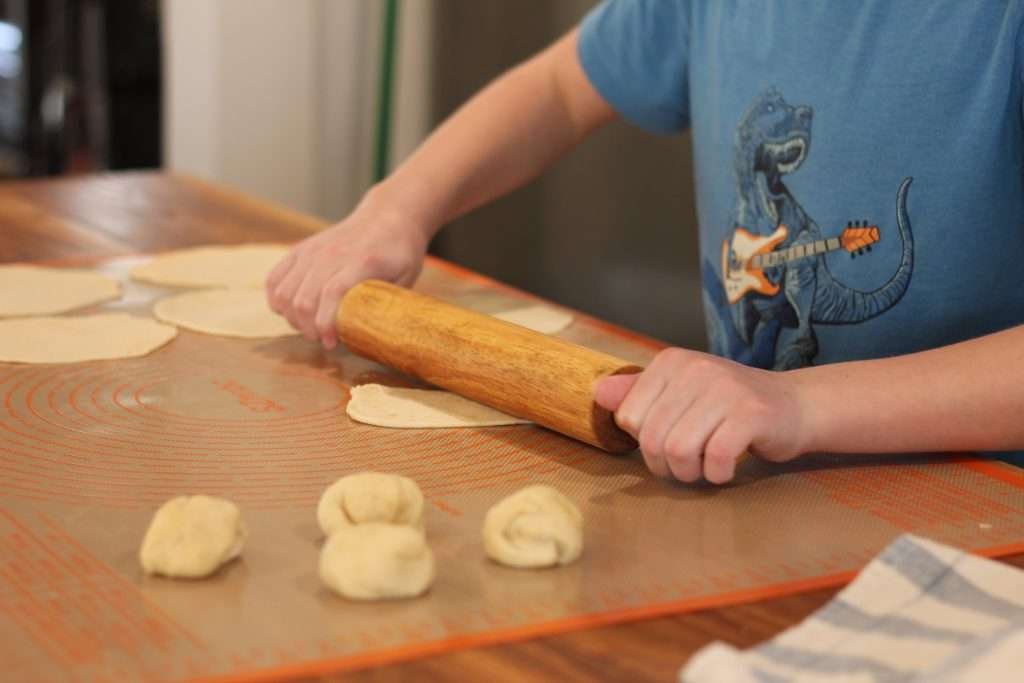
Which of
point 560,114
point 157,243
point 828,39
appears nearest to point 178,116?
point 157,243

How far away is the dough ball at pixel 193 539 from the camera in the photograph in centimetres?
81

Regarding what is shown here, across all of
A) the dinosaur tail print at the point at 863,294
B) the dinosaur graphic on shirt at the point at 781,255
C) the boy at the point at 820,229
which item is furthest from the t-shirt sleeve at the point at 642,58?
the dinosaur tail print at the point at 863,294

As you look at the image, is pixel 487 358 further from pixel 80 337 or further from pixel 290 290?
pixel 80 337

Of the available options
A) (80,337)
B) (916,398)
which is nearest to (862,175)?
(916,398)

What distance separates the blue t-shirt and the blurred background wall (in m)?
1.47

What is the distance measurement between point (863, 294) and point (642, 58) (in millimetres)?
420

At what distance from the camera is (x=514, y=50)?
3.18 m

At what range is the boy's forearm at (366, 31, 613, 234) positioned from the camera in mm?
1518

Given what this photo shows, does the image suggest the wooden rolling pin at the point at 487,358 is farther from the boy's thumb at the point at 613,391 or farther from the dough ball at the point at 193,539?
the dough ball at the point at 193,539

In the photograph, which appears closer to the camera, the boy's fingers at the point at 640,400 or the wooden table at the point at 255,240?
the wooden table at the point at 255,240

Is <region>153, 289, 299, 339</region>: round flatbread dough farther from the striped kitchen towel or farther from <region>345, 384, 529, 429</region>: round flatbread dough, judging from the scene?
the striped kitchen towel

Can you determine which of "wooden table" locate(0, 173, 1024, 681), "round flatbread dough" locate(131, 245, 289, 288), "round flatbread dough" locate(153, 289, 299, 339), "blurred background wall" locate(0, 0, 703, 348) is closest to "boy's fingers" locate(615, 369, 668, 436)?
"wooden table" locate(0, 173, 1024, 681)

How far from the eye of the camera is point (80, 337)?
53.4 inches

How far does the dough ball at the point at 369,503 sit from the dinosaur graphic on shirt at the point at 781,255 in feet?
1.62
